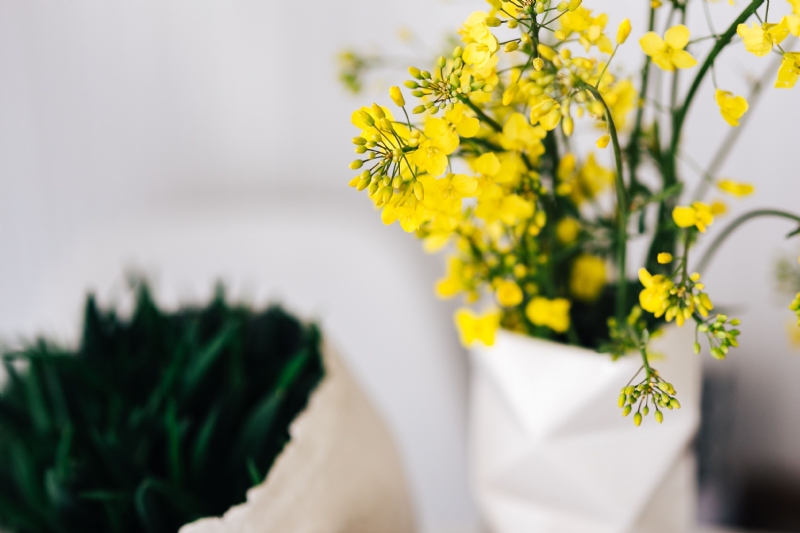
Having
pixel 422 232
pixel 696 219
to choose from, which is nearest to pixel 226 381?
pixel 422 232

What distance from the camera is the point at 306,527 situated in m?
0.41

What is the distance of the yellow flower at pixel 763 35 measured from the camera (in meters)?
0.28

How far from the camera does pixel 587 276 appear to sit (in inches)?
19.1

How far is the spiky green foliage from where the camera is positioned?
43cm

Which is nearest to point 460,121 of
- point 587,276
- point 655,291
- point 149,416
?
point 655,291

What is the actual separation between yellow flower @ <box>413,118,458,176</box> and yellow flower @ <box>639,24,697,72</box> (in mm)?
105

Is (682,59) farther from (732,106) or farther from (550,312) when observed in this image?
(550,312)

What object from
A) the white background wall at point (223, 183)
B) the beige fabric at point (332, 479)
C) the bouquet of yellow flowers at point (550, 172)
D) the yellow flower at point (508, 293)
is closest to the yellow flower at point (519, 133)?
the bouquet of yellow flowers at point (550, 172)

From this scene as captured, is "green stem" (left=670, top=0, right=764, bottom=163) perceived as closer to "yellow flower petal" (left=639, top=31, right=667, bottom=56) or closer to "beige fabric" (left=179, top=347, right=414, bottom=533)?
"yellow flower petal" (left=639, top=31, right=667, bottom=56)

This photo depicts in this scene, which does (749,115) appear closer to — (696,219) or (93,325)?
(696,219)

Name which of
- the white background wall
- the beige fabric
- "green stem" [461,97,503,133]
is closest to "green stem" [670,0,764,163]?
"green stem" [461,97,503,133]

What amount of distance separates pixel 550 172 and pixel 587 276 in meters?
0.11

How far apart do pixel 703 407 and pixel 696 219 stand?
44 centimetres

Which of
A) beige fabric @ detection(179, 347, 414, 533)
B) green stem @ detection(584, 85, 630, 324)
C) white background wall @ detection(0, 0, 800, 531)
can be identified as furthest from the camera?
white background wall @ detection(0, 0, 800, 531)
